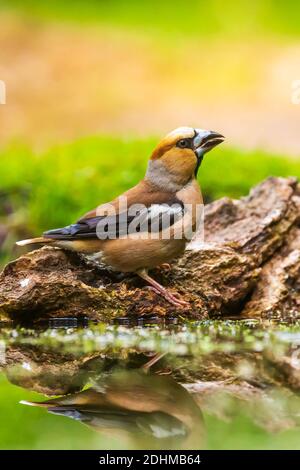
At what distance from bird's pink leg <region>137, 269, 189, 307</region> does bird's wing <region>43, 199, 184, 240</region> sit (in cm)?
29

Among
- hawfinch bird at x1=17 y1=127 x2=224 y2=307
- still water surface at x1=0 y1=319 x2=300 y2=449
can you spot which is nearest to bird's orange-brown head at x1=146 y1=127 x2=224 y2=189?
hawfinch bird at x1=17 y1=127 x2=224 y2=307

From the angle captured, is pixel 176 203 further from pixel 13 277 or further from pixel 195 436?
pixel 195 436

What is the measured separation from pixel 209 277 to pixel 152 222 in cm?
62

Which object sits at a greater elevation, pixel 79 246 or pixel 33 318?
pixel 79 246

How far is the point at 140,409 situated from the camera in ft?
12.0

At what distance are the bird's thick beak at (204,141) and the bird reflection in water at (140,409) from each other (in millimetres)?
2007

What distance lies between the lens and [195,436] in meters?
3.34

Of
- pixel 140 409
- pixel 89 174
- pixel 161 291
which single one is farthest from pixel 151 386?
pixel 89 174

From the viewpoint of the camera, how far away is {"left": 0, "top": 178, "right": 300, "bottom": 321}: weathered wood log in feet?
18.3

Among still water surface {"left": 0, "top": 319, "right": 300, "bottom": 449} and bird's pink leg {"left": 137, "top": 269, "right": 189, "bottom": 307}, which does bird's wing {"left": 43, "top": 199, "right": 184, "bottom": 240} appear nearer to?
bird's pink leg {"left": 137, "top": 269, "right": 189, "bottom": 307}
